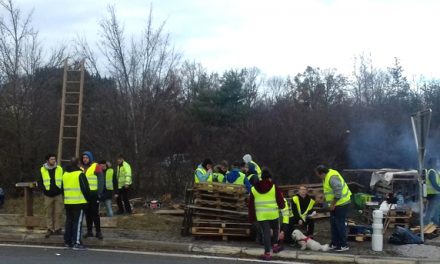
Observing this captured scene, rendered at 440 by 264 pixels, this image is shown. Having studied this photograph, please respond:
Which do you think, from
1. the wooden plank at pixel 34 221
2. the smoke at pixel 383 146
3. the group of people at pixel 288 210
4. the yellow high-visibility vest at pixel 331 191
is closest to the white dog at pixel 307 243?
the group of people at pixel 288 210

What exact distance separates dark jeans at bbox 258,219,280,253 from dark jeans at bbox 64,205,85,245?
3.81 metres

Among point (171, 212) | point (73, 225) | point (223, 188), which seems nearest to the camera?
point (73, 225)

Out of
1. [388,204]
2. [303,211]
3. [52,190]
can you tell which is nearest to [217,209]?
[303,211]

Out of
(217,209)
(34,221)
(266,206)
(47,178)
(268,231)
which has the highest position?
(47,178)

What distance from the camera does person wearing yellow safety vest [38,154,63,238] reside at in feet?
36.8

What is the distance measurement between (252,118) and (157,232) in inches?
431

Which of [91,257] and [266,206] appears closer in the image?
[91,257]

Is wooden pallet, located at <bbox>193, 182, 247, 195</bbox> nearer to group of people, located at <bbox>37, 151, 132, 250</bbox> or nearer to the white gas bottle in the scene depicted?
group of people, located at <bbox>37, 151, 132, 250</bbox>

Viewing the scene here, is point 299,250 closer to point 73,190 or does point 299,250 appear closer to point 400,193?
point 73,190

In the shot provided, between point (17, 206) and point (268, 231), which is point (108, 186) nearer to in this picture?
point (17, 206)

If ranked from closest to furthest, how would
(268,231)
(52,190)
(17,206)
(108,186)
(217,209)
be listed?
(268,231), (52,190), (217,209), (108,186), (17,206)

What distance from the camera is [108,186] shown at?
1421 centimetres

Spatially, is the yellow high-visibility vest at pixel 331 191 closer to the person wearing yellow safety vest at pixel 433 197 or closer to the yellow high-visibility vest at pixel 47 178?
the person wearing yellow safety vest at pixel 433 197

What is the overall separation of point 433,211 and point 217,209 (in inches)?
236
